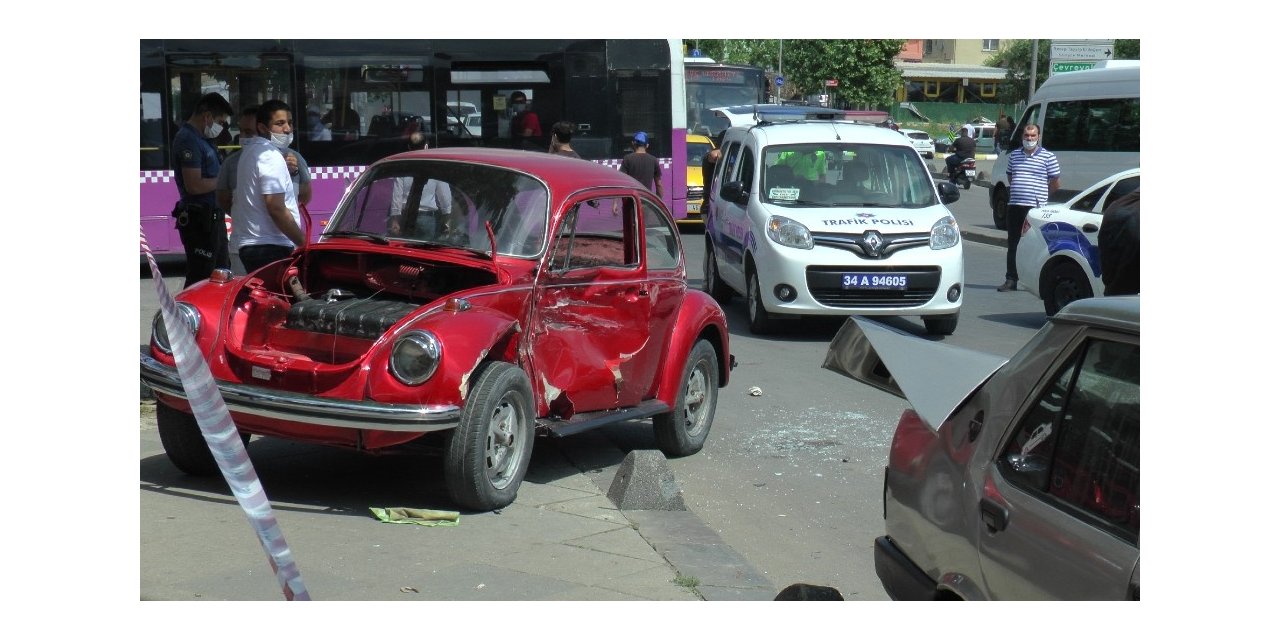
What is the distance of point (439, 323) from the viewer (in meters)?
6.14

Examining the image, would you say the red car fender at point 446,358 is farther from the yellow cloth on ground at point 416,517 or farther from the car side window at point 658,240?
the car side window at point 658,240

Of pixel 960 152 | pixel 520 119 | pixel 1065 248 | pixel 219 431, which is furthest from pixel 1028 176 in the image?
pixel 960 152

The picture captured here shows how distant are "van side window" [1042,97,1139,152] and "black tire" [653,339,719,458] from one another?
49.1 feet

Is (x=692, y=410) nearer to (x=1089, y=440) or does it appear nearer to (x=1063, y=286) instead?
(x=1089, y=440)

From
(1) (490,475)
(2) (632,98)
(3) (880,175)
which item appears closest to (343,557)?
(1) (490,475)

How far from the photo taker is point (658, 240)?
804 centimetres

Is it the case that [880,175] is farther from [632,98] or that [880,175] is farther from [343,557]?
[343,557]

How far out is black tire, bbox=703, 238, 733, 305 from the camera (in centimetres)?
1455

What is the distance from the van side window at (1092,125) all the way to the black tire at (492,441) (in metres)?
17.0

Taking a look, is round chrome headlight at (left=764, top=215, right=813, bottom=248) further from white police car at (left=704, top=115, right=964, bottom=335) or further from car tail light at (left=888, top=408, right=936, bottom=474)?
car tail light at (left=888, top=408, right=936, bottom=474)

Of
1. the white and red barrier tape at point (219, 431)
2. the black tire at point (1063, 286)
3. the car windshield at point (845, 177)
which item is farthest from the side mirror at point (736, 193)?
the white and red barrier tape at point (219, 431)

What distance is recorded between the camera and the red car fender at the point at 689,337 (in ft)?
25.6

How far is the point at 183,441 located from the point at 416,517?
4.50 ft
